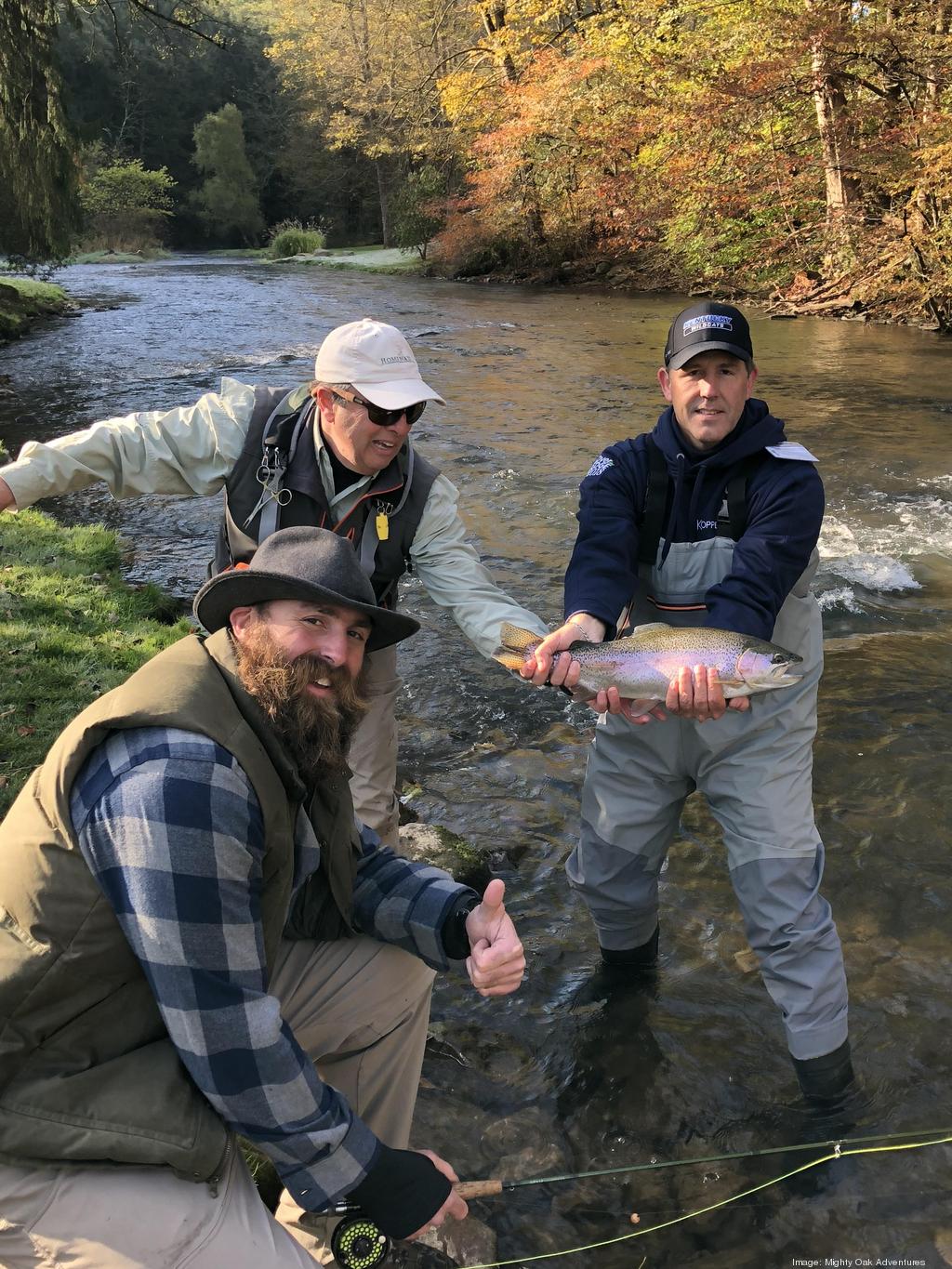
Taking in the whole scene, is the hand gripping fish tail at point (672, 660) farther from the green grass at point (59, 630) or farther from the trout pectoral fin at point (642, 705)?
the green grass at point (59, 630)

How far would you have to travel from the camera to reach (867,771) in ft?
17.4

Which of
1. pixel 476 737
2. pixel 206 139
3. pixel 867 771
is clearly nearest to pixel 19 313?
pixel 476 737

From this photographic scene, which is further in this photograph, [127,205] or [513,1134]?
[127,205]

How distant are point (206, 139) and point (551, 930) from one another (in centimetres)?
7352

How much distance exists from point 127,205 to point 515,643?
212ft

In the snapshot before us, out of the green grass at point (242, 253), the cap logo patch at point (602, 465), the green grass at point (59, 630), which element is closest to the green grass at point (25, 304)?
the green grass at point (59, 630)

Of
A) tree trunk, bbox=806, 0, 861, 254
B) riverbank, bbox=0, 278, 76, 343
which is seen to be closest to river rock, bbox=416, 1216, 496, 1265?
riverbank, bbox=0, 278, 76, 343

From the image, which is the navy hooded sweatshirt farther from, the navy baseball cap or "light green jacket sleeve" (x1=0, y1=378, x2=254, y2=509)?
"light green jacket sleeve" (x1=0, y1=378, x2=254, y2=509)

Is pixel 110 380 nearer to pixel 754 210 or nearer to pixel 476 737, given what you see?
pixel 476 737

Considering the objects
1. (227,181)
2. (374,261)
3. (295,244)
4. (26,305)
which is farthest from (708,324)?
(227,181)

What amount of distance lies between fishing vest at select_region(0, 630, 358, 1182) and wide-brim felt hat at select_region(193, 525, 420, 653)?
24cm

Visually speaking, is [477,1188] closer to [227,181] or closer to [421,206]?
[421,206]

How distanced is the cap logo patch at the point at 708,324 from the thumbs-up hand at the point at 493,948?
1.81 metres

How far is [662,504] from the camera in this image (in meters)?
3.23
